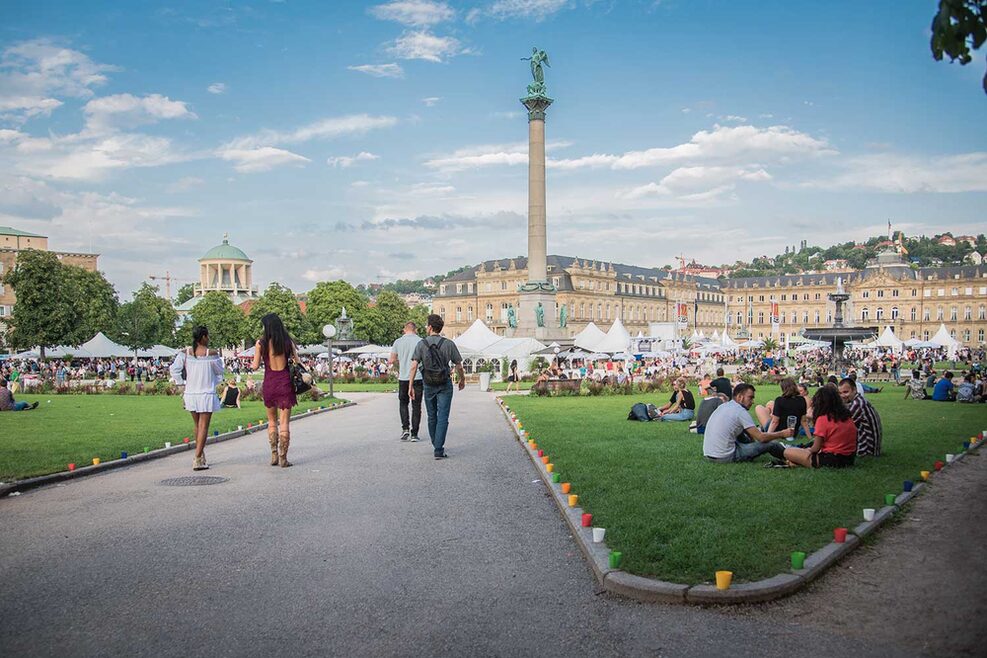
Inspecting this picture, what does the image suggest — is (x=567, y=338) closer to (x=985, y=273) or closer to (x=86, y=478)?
(x=86, y=478)

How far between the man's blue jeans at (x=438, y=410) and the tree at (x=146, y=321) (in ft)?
202

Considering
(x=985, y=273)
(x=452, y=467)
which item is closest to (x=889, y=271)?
(x=985, y=273)

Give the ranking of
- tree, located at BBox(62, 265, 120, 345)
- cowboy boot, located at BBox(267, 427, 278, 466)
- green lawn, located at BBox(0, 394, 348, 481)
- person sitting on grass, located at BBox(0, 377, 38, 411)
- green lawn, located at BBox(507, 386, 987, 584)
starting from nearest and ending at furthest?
Answer: green lawn, located at BBox(507, 386, 987, 584), cowboy boot, located at BBox(267, 427, 278, 466), green lawn, located at BBox(0, 394, 348, 481), person sitting on grass, located at BBox(0, 377, 38, 411), tree, located at BBox(62, 265, 120, 345)

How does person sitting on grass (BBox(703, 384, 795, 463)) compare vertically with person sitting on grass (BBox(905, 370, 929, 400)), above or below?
above

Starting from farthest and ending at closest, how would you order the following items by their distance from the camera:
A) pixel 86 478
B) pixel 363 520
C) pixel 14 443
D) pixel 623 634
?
pixel 14 443
pixel 86 478
pixel 363 520
pixel 623 634

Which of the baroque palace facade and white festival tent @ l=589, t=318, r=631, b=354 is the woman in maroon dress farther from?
the baroque palace facade

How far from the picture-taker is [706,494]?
852cm

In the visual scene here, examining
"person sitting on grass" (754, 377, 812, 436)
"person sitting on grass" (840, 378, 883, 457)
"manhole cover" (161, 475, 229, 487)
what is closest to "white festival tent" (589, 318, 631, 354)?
"person sitting on grass" (754, 377, 812, 436)

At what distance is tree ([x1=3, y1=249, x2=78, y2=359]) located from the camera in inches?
2286

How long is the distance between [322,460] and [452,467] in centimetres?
220

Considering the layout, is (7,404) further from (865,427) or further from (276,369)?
(865,427)

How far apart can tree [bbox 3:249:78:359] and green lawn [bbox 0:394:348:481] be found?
3801 centimetres

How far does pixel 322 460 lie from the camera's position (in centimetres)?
1218

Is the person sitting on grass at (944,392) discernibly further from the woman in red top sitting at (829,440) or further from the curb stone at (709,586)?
the curb stone at (709,586)
